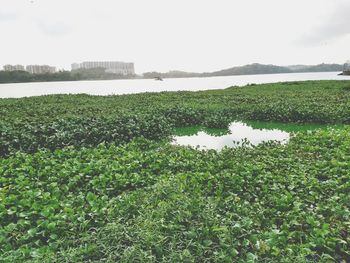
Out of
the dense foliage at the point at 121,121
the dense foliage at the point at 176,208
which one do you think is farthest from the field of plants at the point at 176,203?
the dense foliage at the point at 121,121

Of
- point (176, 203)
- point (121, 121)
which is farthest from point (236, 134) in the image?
point (176, 203)

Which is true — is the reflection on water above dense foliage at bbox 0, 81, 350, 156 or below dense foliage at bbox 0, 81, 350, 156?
below

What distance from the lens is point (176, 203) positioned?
159 inches

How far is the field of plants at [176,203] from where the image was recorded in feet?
11.0

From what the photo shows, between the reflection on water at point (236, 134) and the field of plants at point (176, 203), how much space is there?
1.97 meters

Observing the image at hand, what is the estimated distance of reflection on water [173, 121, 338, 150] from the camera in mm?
10711

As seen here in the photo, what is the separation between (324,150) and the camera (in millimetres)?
7746

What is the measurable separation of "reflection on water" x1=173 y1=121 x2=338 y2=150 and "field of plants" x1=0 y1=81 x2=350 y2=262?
6.46 ft

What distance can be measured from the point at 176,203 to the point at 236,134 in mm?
8145

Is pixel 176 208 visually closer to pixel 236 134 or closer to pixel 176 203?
pixel 176 203

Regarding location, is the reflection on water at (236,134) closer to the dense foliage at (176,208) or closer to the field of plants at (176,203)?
the field of plants at (176,203)

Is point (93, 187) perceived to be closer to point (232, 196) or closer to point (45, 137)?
point (232, 196)

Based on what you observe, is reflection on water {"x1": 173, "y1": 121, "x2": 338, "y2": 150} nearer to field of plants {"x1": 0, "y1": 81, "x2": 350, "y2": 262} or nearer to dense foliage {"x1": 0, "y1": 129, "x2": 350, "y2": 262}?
field of plants {"x1": 0, "y1": 81, "x2": 350, "y2": 262}

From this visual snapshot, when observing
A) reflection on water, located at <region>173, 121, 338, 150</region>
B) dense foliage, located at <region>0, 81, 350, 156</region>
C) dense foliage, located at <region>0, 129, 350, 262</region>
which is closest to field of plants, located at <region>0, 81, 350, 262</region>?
dense foliage, located at <region>0, 129, 350, 262</region>
